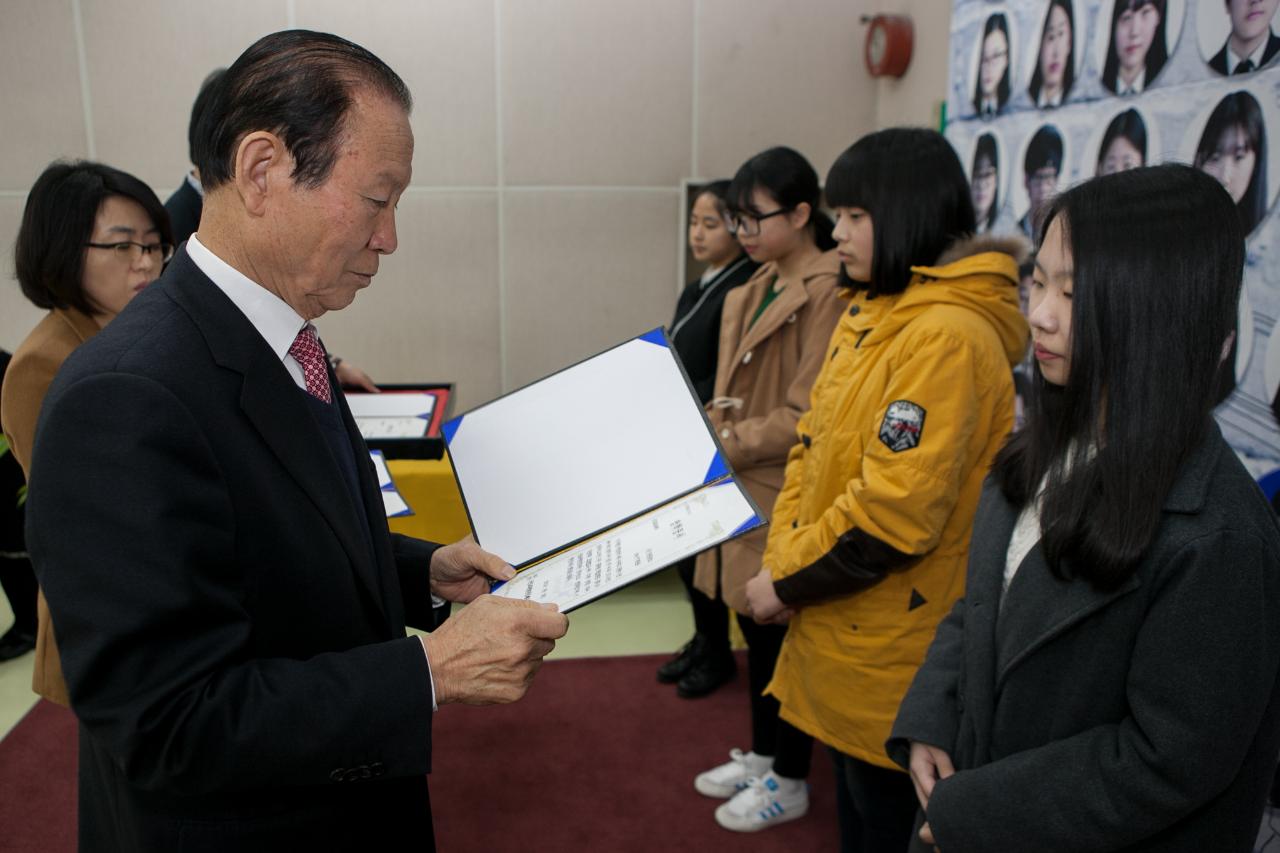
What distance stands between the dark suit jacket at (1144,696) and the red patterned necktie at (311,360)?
0.88 m

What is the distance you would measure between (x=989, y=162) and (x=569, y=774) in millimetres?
2289

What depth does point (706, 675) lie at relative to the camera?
9.78 feet

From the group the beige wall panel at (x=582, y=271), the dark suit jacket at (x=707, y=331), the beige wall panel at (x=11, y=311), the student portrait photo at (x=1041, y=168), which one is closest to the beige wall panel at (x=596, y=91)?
the beige wall panel at (x=582, y=271)

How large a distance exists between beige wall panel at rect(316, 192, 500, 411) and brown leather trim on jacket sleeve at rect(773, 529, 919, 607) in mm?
2580

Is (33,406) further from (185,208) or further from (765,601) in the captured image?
(765,601)

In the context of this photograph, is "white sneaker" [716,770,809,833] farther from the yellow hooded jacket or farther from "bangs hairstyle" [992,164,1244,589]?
"bangs hairstyle" [992,164,1244,589]

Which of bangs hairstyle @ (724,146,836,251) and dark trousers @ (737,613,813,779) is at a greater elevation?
bangs hairstyle @ (724,146,836,251)

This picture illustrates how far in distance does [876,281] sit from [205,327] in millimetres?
1198

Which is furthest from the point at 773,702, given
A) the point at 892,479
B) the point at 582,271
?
the point at 582,271

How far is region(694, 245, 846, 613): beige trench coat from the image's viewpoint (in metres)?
2.18

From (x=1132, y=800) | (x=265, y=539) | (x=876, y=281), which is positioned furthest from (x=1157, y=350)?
(x=265, y=539)

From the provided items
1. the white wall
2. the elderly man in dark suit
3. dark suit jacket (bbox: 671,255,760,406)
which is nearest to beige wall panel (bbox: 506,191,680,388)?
the white wall

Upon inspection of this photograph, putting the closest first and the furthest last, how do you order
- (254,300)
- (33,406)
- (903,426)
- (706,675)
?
(254,300)
(903,426)
(33,406)
(706,675)

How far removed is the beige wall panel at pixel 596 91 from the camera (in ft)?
12.3
